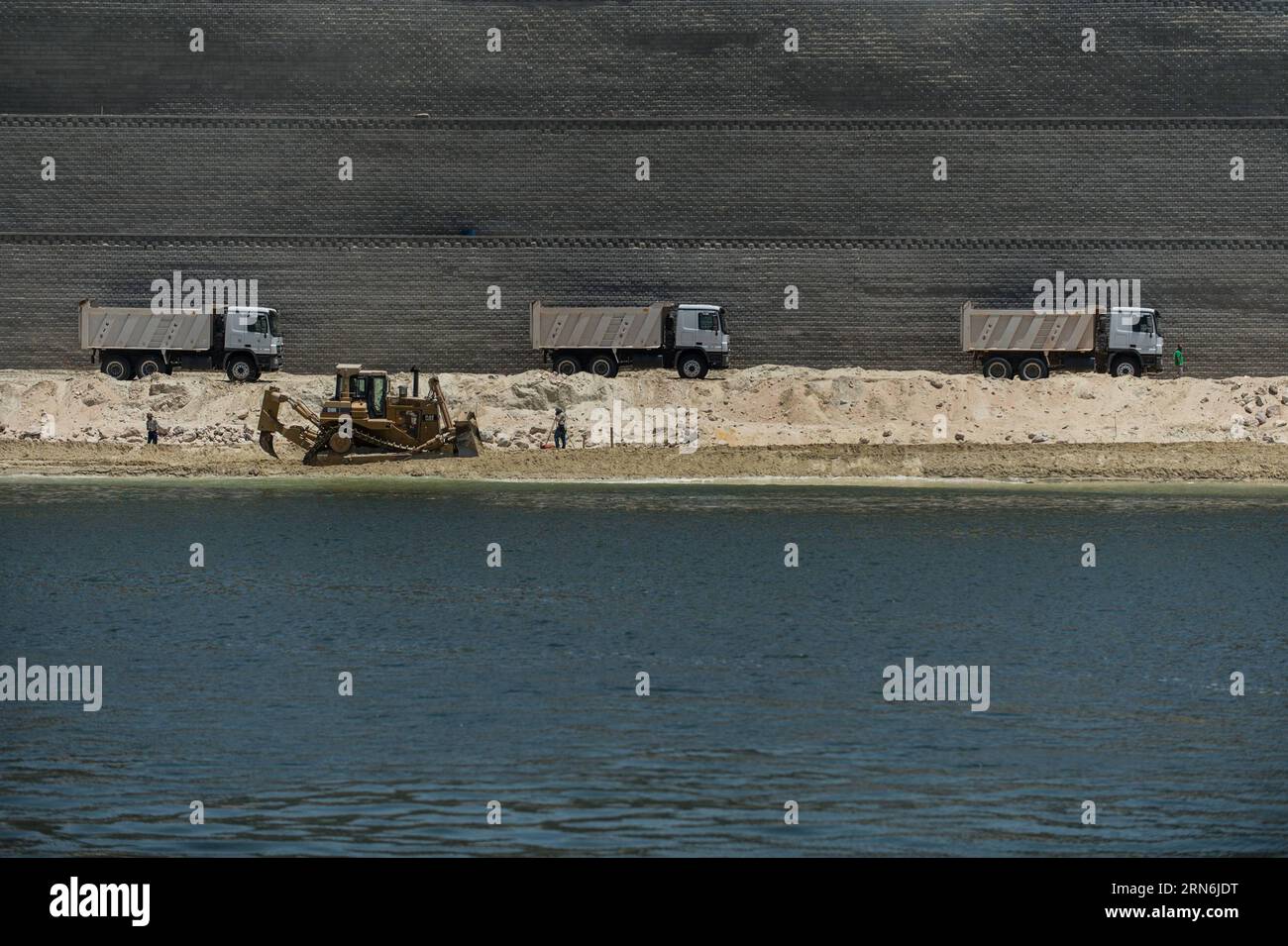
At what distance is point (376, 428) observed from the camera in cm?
4425

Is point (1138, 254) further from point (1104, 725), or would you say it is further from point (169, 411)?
point (1104, 725)

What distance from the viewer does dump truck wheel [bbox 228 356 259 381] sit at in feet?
174

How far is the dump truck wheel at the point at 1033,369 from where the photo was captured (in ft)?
176

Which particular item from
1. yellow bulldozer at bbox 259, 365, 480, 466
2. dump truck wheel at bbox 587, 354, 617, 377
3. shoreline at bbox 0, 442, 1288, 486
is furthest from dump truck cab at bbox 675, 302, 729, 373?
yellow bulldozer at bbox 259, 365, 480, 466

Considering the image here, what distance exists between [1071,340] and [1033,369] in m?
1.39

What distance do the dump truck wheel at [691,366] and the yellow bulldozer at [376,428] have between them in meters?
10.3

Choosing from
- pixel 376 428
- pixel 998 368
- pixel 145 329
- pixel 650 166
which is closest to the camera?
pixel 376 428

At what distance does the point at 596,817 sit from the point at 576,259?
140 ft

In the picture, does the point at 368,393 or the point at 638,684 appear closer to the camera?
the point at 638,684
